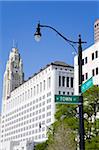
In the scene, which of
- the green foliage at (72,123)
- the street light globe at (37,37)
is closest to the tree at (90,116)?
the green foliage at (72,123)

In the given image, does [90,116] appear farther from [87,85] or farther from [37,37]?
Result: [37,37]

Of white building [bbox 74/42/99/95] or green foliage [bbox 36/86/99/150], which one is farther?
white building [bbox 74/42/99/95]

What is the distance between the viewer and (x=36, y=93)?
539ft

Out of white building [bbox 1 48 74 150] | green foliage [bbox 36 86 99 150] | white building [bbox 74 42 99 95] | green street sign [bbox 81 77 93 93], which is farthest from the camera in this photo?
white building [bbox 1 48 74 150]

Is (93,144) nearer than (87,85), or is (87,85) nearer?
(87,85)

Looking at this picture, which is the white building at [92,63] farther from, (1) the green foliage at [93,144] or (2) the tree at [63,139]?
(1) the green foliage at [93,144]

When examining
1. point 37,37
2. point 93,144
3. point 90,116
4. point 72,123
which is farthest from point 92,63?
point 37,37

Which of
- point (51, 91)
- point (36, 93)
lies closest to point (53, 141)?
point (51, 91)

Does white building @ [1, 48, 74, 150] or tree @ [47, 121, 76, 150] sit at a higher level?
white building @ [1, 48, 74, 150]

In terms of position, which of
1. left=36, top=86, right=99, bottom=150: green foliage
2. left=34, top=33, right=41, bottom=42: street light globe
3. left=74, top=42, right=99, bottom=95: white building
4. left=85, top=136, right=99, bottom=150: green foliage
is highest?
left=74, top=42, right=99, bottom=95: white building

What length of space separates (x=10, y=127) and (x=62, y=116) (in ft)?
530

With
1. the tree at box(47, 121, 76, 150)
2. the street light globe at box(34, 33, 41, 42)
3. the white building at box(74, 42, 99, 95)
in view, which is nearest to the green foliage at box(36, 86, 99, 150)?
the tree at box(47, 121, 76, 150)

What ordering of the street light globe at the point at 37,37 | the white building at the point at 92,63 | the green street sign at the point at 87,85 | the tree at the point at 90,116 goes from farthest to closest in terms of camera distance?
the white building at the point at 92,63 → the tree at the point at 90,116 → the street light globe at the point at 37,37 → the green street sign at the point at 87,85

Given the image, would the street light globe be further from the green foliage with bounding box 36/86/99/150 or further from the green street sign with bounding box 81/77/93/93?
the green foliage with bounding box 36/86/99/150
